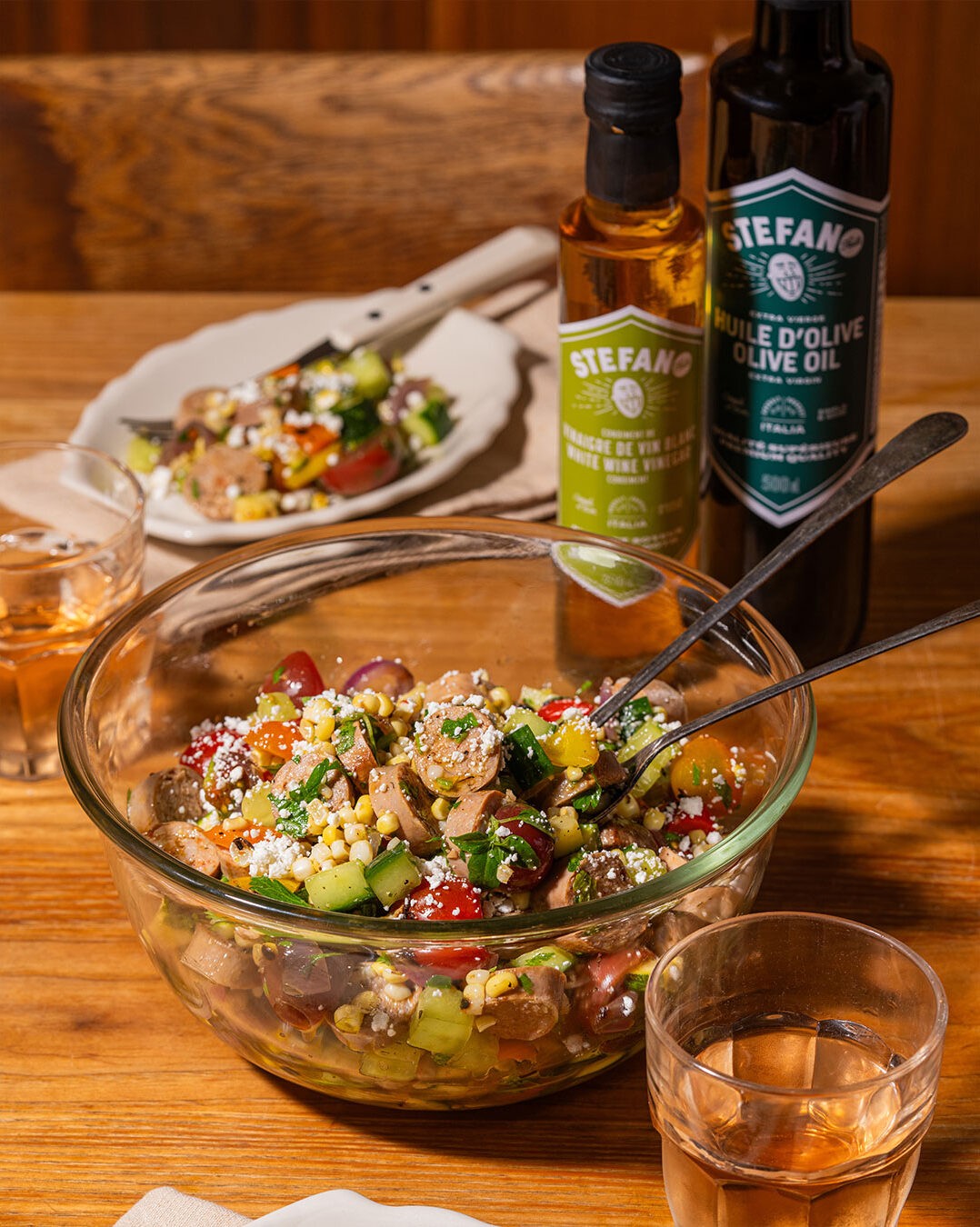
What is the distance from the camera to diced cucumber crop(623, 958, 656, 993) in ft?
2.83

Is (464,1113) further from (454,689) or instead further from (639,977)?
(454,689)

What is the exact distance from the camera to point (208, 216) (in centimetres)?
230

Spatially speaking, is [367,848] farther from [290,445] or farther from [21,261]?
[21,261]

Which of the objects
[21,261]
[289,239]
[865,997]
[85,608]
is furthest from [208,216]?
[865,997]

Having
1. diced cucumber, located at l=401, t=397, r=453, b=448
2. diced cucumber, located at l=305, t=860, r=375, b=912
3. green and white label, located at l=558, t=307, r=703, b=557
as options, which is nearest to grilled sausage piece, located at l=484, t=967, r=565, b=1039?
diced cucumber, located at l=305, t=860, r=375, b=912

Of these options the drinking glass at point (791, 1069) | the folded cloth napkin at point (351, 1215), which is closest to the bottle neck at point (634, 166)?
the drinking glass at point (791, 1069)

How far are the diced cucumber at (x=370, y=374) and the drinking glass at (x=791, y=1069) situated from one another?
3.17 ft

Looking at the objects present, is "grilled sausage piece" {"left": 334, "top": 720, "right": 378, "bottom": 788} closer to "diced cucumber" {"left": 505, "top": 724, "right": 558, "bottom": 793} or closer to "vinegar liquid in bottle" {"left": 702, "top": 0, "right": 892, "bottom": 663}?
"diced cucumber" {"left": 505, "top": 724, "right": 558, "bottom": 793}

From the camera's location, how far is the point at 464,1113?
0.94 m

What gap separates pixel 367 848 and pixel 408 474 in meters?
Answer: 0.78

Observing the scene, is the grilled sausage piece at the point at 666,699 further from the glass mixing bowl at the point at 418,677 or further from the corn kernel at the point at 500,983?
the corn kernel at the point at 500,983

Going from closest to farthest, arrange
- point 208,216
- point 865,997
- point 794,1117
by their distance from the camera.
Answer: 1. point 794,1117
2. point 865,997
3. point 208,216

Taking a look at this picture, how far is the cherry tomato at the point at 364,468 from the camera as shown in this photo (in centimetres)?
155

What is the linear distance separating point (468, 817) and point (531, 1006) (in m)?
0.13
